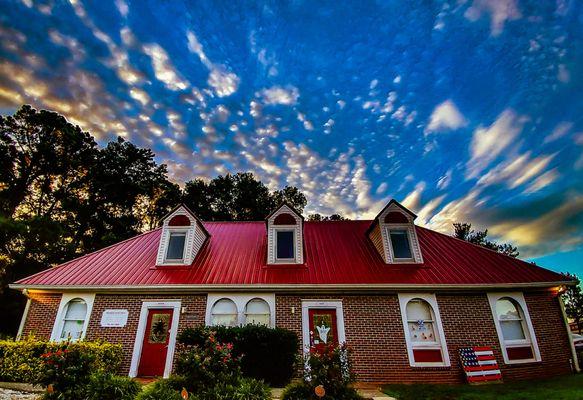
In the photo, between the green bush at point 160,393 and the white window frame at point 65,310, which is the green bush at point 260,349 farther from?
the white window frame at point 65,310

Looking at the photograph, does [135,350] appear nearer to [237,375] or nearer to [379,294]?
[237,375]

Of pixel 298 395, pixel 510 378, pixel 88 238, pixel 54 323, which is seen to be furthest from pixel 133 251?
pixel 88 238

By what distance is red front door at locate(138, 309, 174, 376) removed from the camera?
10180mm

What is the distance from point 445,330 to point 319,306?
4.72 meters

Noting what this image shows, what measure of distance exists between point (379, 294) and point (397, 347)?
6.13ft

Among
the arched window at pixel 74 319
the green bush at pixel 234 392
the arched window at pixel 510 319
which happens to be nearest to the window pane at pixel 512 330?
the arched window at pixel 510 319

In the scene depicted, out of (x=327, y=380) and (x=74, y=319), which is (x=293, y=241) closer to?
(x=327, y=380)

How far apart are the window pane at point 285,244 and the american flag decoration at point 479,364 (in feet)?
24.2

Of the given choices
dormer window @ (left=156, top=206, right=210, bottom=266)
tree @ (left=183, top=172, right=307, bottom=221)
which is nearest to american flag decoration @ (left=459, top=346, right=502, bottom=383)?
dormer window @ (left=156, top=206, right=210, bottom=266)

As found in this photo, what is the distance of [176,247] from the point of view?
13.1 m

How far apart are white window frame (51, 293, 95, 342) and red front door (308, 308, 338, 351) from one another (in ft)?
27.9

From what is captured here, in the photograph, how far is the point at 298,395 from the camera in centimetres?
556

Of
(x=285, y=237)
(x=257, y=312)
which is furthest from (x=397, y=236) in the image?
(x=257, y=312)

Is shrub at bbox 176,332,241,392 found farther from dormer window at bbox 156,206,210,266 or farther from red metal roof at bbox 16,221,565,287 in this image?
dormer window at bbox 156,206,210,266
